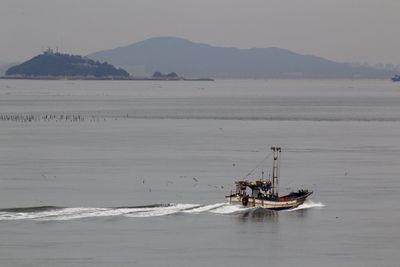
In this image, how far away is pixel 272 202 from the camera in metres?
44.4

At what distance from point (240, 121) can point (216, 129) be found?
14.7 meters

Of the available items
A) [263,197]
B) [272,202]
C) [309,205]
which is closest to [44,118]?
[309,205]

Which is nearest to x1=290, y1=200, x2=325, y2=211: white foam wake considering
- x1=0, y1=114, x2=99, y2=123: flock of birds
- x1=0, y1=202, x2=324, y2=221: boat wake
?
x1=0, y1=202, x2=324, y2=221: boat wake

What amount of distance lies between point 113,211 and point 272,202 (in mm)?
6906

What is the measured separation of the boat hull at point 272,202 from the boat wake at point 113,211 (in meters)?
0.25

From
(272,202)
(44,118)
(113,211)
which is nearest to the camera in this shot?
(113,211)

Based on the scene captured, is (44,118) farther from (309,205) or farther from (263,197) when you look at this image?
(263,197)

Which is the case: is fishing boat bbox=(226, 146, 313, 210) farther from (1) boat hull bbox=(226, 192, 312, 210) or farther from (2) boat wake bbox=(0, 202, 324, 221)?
(2) boat wake bbox=(0, 202, 324, 221)

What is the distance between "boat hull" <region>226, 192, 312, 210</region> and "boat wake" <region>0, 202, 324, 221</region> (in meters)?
0.25

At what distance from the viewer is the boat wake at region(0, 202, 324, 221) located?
40.4 meters

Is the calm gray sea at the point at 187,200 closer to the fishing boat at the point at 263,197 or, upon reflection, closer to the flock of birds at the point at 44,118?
the fishing boat at the point at 263,197

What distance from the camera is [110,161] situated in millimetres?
62938

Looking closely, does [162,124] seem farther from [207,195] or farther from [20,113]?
[207,195]

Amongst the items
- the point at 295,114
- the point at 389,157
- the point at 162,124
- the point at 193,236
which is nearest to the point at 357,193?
the point at 193,236
